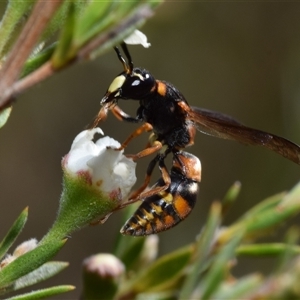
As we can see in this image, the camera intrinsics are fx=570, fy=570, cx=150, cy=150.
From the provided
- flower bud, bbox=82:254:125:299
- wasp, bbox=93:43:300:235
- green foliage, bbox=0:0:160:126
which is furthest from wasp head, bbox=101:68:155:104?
green foliage, bbox=0:0:160:126

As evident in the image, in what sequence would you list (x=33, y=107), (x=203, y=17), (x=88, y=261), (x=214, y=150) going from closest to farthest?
(x=88, y=261) < (x=33, y=107) < (x=203, y=17) < (x=214, y=150)

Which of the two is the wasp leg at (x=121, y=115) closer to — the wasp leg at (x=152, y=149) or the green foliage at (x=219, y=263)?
the wasp leg at (x=152, y=149)

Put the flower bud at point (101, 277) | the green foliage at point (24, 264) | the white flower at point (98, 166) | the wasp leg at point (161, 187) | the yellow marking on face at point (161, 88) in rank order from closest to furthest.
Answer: the green foliage at point (24, 264), the white flower at point (98, 166), the flower bud at point (101, 277), the wasp leg at point (161, 187), the yellow marking on face at point (161, 88)

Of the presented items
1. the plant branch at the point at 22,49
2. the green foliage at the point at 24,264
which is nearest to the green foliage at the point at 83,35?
the plant branch at the point at 22,49

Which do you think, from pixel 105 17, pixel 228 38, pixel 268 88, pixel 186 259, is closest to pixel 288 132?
pixel 268 88

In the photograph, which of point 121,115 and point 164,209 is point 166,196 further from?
point 121,115

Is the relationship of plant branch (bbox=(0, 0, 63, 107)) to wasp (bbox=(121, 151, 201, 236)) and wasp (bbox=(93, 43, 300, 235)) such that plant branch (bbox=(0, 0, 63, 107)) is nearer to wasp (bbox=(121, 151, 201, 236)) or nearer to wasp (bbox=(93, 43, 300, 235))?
wasp (bbox=(93, 43, 300, 235))

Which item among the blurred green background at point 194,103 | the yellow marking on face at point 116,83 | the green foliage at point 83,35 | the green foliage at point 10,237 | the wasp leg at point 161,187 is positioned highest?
the green foliage at point 83,35

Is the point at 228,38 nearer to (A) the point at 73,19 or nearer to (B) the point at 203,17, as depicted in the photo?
(B) the point at 203,17
